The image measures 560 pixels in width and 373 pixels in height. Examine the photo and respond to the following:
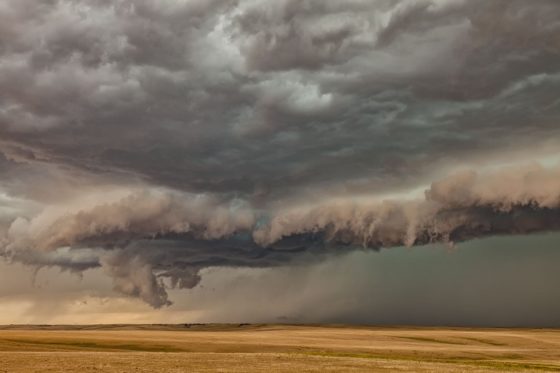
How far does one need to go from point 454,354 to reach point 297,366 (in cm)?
5447

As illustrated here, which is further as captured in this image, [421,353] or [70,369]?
[421,353]

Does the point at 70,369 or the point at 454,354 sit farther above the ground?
the point at 70,369

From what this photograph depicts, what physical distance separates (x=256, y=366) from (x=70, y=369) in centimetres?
1875

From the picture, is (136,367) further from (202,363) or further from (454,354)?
(454,354)

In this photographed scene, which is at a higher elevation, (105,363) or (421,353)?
(105,363)

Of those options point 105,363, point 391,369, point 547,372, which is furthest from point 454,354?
point 105,363

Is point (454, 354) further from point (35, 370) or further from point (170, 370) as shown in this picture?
point (35, 370)

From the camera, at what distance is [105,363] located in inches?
2571

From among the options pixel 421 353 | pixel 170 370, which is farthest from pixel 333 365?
pixel 421 353

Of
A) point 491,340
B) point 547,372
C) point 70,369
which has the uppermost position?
point 70,369

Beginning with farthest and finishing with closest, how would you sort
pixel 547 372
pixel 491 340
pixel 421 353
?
pixel 491 340, pixel 421 353, pixel 547 372

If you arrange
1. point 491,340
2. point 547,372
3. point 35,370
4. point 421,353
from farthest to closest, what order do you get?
point 491,340, point 421,353, point 547,372, point 35,370

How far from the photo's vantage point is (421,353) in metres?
110

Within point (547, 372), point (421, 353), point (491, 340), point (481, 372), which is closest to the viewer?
point (481, 372)
